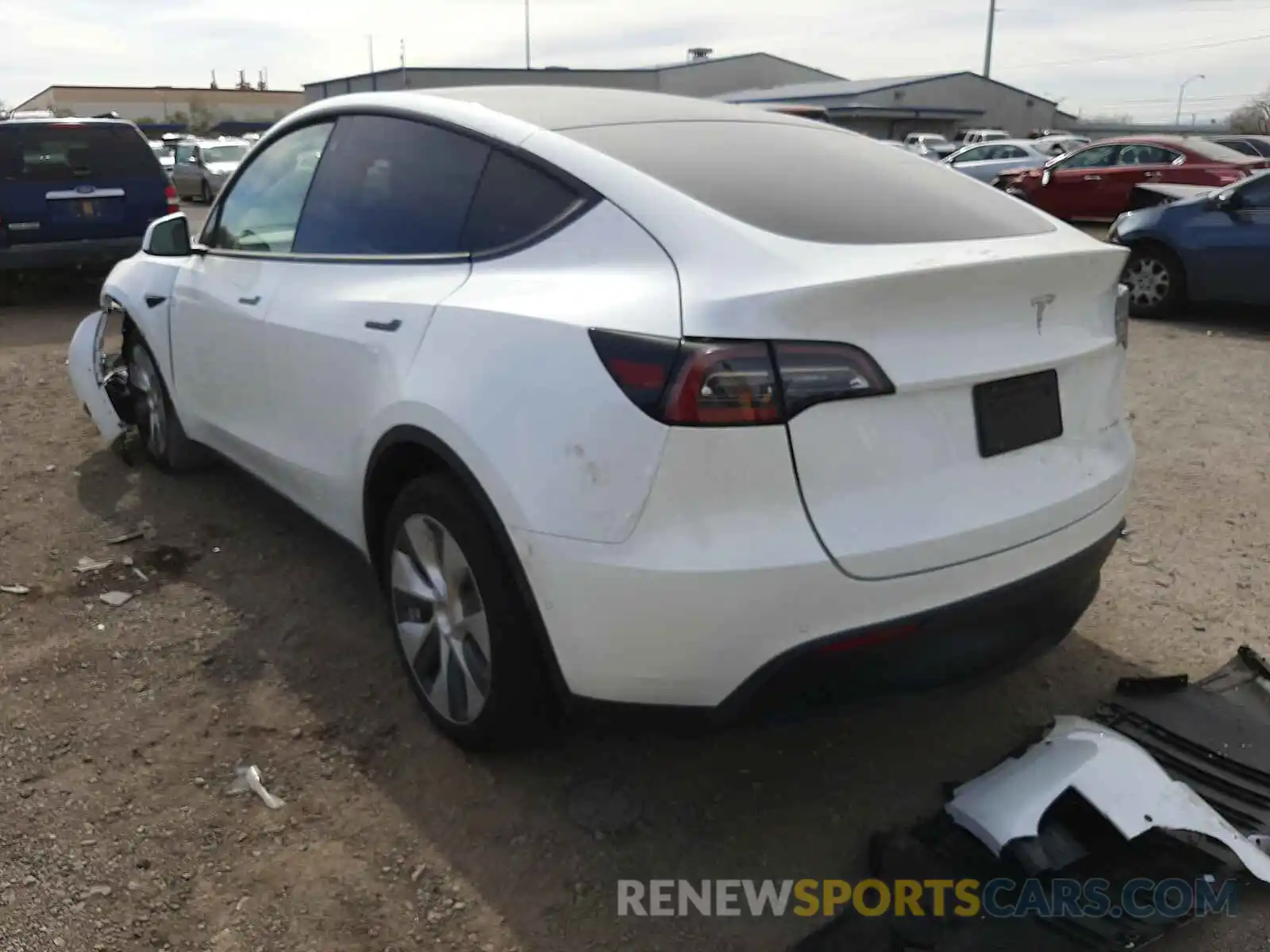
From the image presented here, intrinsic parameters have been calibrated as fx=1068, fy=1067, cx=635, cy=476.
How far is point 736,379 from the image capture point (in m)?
2.07

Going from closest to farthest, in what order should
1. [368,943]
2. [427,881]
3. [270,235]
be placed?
[368,943] < [427,881] < [270,235]

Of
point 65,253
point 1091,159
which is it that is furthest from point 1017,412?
point 1091,159

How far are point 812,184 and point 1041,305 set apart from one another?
0.64m

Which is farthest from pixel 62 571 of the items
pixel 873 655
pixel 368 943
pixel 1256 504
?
pixel 1256 504

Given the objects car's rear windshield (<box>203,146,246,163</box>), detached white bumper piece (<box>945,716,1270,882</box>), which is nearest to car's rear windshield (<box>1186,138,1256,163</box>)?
detached white bumper piece (<box>945,716,1270,882</box>)

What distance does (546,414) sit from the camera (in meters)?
2.27

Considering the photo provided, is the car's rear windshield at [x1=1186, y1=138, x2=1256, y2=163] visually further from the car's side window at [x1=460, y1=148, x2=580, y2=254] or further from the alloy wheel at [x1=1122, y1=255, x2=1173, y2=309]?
the car's side window at [x1=460, y1=148, x2=580, y2=254]

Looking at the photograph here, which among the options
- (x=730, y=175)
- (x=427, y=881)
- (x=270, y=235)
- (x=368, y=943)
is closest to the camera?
(x=368, y=943)

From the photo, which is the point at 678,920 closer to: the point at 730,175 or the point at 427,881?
the point at 427,881

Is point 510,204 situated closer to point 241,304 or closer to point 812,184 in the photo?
point 812,184

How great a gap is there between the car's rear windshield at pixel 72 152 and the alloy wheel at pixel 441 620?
346 inches

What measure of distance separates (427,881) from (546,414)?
44.0 inches

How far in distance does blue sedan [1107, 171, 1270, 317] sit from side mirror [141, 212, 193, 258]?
24.3 ft

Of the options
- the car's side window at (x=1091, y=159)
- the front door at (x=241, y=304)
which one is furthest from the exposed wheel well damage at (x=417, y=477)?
the car's side window at (x=1091, y=159)
